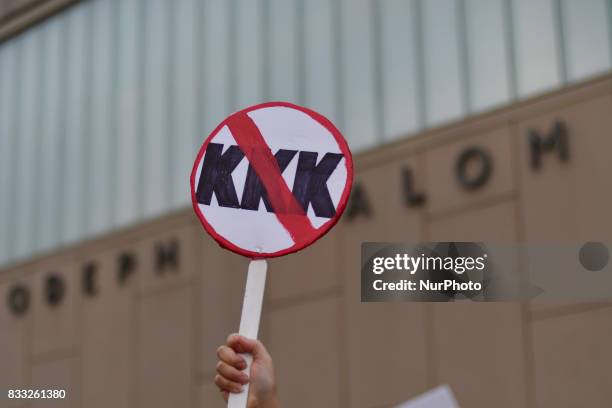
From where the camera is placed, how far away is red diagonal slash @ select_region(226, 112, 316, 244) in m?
3.47

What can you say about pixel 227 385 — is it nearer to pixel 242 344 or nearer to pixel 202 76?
pixel 242 344

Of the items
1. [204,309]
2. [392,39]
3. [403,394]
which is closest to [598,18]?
[392,39]

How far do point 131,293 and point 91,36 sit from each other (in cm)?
286

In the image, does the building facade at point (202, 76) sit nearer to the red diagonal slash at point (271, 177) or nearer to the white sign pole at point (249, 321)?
the red diagonal slash at point (271, 177)

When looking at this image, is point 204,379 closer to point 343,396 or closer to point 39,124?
point 343,396

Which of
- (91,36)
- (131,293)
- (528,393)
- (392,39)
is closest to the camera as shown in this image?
(528,393)

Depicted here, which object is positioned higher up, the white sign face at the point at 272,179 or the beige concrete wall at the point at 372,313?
the beige concrete wall at the point at 372,313

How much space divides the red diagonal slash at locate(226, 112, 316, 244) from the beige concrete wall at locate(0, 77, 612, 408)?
621 centimetres

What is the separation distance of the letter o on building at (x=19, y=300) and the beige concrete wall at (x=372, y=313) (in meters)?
0.10

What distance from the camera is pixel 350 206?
448 inches

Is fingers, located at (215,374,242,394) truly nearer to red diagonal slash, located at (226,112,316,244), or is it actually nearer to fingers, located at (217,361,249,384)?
fingers, located at (217,361,249,384)

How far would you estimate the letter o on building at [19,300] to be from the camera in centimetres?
1421

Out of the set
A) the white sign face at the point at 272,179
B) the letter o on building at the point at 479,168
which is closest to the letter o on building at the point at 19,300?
the letter o on building at the point at 479,168

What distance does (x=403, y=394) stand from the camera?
1052cm
